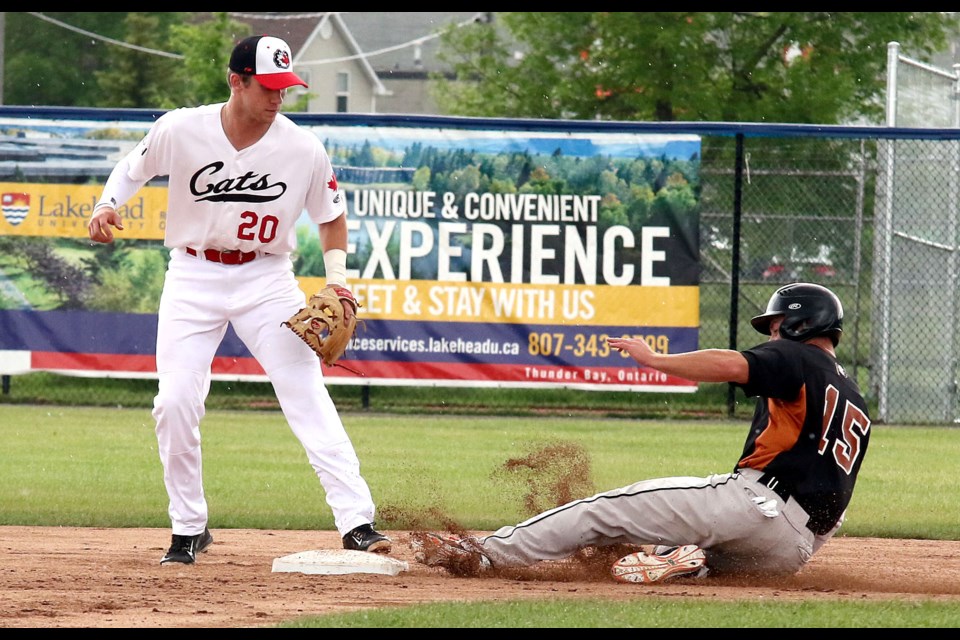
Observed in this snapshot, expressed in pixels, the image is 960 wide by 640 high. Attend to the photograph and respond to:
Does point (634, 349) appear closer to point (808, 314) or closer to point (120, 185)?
point (808, 314)

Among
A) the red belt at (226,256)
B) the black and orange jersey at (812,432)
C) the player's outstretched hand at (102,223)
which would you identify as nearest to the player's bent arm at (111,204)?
the player's outstretched hand at (102,223)

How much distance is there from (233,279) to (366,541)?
1.28 metres

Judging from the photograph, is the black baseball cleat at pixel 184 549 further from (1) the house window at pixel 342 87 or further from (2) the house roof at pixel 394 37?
(2) the house roof at pixel 394 37

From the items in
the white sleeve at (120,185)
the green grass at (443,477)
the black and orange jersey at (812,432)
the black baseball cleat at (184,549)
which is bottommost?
the green grass at (443,477)

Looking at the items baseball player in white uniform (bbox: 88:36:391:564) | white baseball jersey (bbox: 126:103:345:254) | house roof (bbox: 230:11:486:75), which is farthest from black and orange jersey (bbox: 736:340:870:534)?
house roof (bbox: 230:11:486:75)

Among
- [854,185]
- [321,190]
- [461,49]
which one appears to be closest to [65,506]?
[321,190]

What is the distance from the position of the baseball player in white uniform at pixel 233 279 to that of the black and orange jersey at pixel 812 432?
67.5 inches

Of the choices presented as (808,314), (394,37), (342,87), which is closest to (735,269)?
(808,314)

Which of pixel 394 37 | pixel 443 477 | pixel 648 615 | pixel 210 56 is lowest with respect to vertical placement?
pixel 443 477

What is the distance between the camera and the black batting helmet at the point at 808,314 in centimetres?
554

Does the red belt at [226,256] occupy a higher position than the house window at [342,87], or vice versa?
the house window at [342,87]

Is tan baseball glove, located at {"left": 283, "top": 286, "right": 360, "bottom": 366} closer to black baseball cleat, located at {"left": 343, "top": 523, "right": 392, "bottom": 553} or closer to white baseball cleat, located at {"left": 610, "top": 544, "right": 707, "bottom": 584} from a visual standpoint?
black baseball cleat, located at {"left": 343, "top": 523, "right": 392, "bottom": 553}

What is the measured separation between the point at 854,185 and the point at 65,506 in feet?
41.6

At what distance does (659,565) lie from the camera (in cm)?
562
